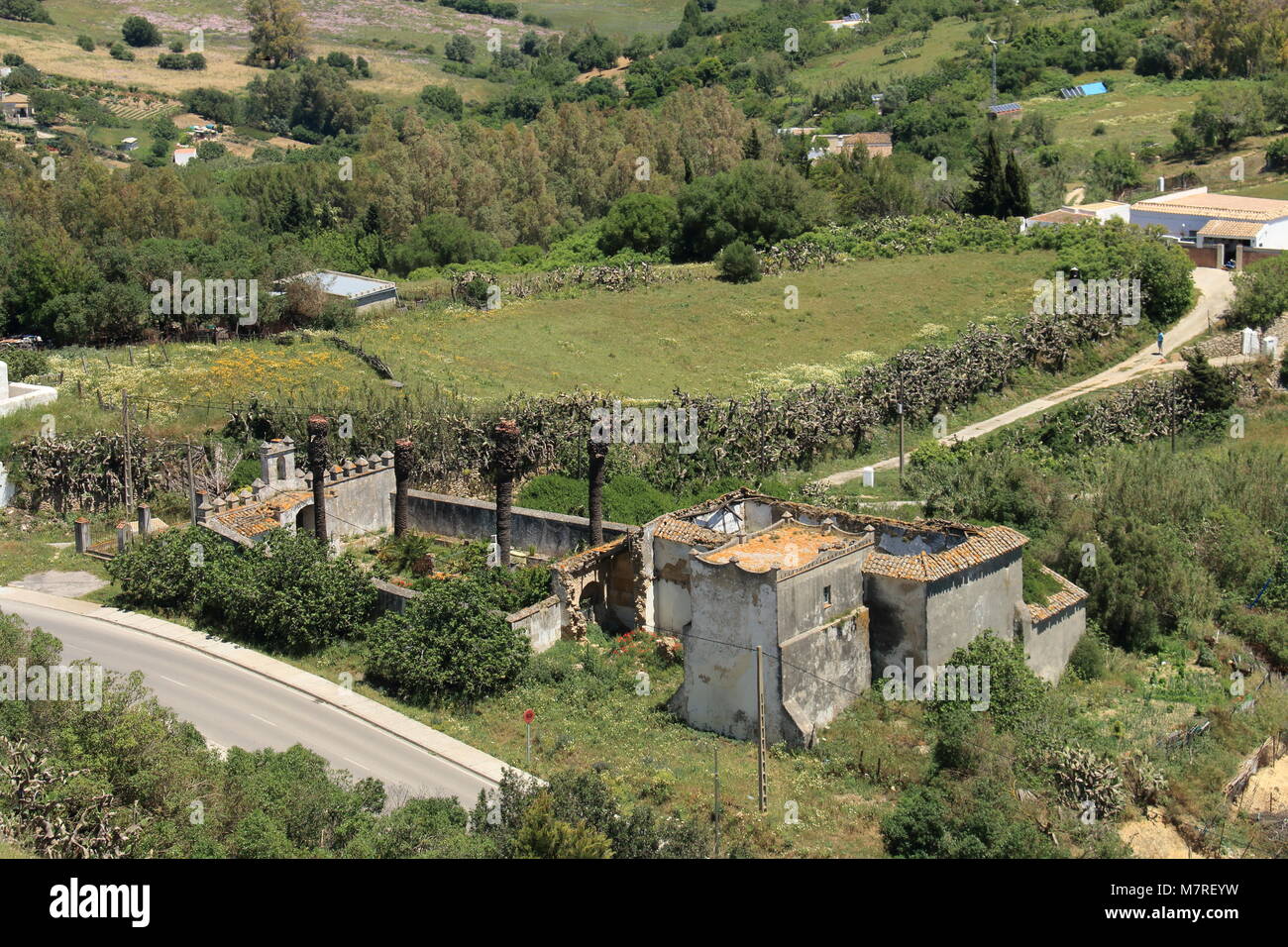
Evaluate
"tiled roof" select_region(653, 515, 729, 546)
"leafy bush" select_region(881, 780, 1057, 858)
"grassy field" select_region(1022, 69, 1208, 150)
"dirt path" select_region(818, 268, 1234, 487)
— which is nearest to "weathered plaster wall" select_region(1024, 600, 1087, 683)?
"tiled roof" select_region(653, 515, 729, 546)

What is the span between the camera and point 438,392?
201ft

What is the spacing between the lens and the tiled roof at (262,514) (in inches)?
1849

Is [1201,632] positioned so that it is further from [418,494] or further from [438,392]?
[438,392]

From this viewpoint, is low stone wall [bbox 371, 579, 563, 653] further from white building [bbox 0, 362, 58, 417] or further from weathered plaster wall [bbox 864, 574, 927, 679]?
white building [bbox 0, 362, 58, 417]

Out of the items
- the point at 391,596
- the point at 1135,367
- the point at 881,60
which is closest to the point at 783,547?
the point at 391,596

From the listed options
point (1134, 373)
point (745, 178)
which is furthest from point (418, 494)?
point (745, 178)

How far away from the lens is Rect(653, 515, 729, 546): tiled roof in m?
42.2

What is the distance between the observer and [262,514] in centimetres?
4803

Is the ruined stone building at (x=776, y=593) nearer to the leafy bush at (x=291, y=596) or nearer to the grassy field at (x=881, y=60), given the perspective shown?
the leafy bush at (x=291, y=596)

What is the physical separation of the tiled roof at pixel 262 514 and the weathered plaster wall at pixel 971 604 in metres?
19.1

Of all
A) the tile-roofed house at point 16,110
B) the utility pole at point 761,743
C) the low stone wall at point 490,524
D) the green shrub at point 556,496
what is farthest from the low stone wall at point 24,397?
the tile-roofed house at point 16,110

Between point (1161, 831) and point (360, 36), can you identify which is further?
point (360, 36)

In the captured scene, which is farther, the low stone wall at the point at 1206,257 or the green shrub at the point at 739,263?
the green shrub at the point at 739,263

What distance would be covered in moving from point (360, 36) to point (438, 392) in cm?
14314
